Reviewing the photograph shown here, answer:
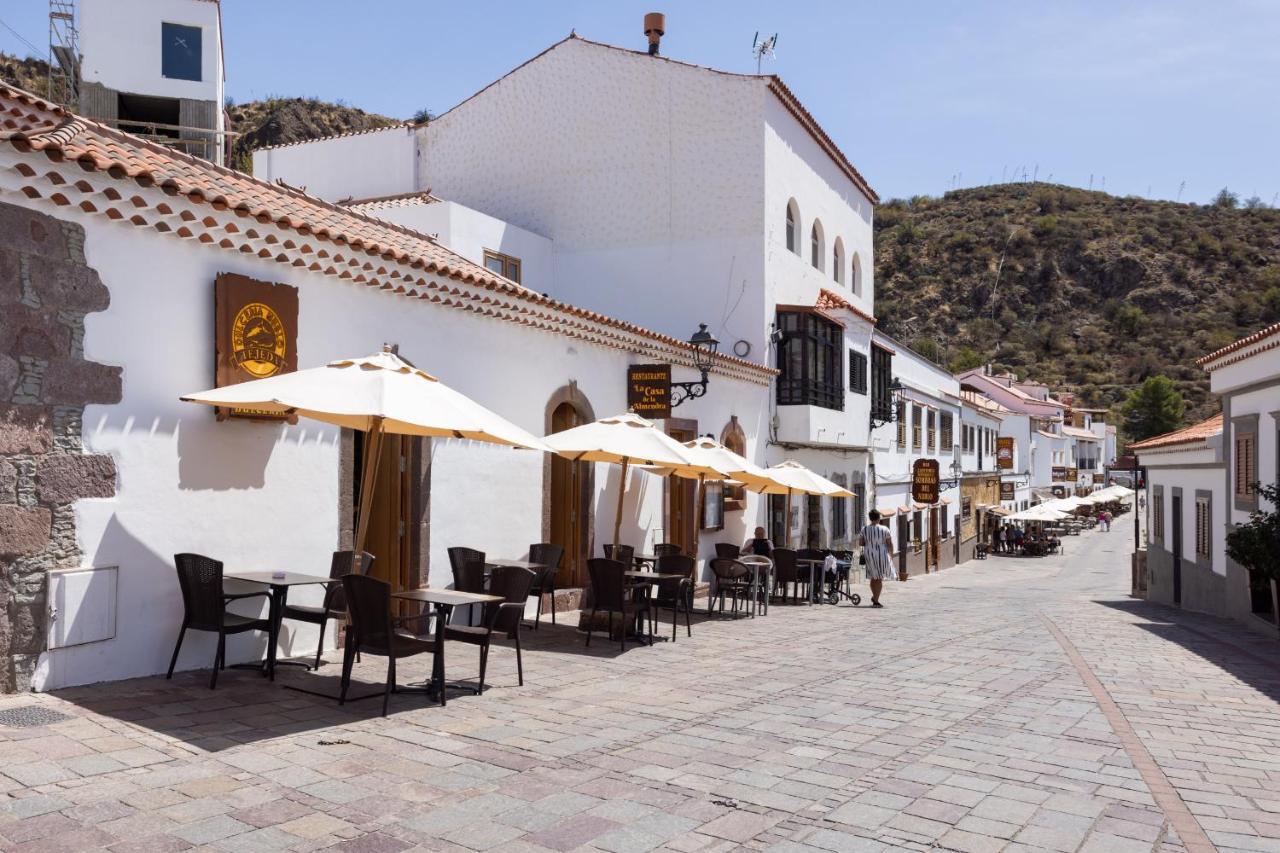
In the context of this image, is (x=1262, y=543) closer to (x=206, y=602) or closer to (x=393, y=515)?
(x=393, y=515)

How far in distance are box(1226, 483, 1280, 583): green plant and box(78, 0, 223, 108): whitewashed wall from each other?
80.4 ft

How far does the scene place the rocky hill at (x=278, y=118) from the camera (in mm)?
46344

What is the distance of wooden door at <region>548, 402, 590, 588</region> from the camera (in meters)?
13.2

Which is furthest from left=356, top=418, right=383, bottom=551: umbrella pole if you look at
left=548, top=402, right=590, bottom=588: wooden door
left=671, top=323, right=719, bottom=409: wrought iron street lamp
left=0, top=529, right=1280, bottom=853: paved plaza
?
left=671, top=323, right=719, bottom=409: wrought iron street lamp

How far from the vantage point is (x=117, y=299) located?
6914 mm

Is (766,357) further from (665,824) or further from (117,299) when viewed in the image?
(665,824)

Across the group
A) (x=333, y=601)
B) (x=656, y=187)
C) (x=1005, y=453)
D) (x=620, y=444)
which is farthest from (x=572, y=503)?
(x=1005, y=453)

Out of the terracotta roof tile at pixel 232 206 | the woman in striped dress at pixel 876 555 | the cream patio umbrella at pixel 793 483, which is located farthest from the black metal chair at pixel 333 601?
the woman in striped dress at pixel 876 555

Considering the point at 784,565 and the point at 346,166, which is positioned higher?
the point at 346,166

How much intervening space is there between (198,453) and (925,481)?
88.4ft

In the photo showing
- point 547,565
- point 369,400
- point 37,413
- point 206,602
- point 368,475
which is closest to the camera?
point 37,413

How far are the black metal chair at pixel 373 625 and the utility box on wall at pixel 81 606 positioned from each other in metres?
1.72

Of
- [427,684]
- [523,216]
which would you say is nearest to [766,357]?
[523,216]

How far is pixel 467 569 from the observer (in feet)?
30.2
